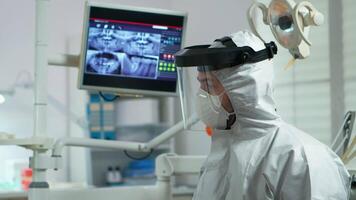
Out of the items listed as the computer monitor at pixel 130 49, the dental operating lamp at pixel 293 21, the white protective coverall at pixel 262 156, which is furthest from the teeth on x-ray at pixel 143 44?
the white protective coverall at pixel 262 156

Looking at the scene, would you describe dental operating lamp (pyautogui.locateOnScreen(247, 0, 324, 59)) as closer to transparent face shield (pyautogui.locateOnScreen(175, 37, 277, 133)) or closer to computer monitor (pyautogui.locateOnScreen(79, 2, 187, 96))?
transparent face shield (pyautogui.locateOnScreen(175, 37, 277, 133))

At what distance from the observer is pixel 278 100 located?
2.99 m

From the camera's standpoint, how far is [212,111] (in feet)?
5.82

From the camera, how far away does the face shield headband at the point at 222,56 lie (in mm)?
1664

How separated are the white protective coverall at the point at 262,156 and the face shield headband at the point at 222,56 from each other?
→ 0.06 feet

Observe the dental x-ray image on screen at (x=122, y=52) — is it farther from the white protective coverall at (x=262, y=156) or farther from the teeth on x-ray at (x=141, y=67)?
the white protective coverall at (x=262, y=156)

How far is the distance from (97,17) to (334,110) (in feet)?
3.96

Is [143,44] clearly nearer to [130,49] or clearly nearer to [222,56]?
[130,49]

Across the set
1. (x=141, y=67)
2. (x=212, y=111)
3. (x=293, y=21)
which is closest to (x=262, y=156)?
(x=212, y=111)

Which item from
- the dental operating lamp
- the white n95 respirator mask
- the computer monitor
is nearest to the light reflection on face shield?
the white n95 respirator mask

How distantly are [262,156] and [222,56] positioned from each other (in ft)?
1.05

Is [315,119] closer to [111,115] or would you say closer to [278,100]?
[278,100]

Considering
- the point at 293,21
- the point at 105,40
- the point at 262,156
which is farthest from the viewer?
the point at 105,40

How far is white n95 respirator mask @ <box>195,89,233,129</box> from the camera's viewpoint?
5.79 ft
